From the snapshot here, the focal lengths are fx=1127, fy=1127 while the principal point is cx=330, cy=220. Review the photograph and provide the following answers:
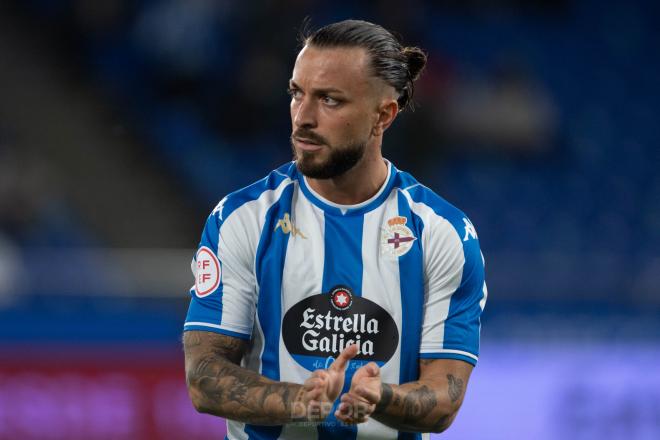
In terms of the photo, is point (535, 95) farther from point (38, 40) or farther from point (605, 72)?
point (38, 40)

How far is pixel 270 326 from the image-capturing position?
3170mm

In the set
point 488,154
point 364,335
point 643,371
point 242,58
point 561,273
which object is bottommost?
point 364,335

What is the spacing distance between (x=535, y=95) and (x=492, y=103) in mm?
590

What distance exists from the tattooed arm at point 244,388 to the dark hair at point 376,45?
83 cm

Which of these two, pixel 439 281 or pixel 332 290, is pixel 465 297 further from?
pixel 332 290

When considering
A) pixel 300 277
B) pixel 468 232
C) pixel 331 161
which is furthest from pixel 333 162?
pixel 468 232

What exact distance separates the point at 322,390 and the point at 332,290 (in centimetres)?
41

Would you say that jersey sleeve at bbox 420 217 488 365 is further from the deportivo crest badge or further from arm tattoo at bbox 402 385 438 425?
arm tattoo at bbox 402 385 438 425

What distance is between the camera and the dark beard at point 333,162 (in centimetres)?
314

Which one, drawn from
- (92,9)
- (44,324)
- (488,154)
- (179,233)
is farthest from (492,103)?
(44,324)

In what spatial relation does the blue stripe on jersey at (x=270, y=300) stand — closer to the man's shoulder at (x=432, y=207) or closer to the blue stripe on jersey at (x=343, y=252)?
the blue stripe on jersey at (x=343, y=252)

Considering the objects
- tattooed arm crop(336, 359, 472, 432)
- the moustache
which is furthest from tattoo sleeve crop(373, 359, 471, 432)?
the moustache

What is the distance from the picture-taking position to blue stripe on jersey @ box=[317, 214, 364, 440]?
10.3ft

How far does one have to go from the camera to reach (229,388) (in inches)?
118
